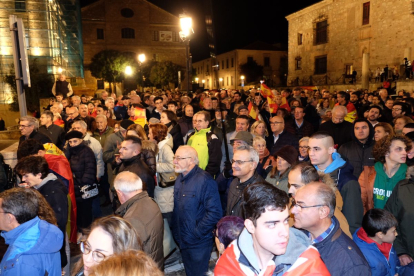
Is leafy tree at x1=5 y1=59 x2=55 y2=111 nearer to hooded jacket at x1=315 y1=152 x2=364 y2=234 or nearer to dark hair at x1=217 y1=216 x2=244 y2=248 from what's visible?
hooded jacket at x1=315 y1=152 x2=364 y2=234

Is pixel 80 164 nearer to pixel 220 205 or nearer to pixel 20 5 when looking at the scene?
pixel 220 205

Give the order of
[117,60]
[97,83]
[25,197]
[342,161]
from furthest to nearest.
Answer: [97,83]
[117,60]
[342,161]
[25,197]

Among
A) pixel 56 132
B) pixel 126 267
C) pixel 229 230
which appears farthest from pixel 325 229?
pixel 56 132

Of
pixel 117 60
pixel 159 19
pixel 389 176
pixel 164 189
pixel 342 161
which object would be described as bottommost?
pixel 164 189

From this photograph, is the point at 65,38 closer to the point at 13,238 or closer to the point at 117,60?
the point at 117,60

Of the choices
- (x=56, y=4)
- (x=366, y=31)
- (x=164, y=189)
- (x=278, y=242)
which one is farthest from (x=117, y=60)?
(x=278, y=242)

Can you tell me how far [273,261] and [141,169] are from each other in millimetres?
2824

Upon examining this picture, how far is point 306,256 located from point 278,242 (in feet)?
0.55

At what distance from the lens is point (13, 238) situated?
2.77 metres

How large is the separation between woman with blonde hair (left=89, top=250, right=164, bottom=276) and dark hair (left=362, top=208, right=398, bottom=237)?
2.19m

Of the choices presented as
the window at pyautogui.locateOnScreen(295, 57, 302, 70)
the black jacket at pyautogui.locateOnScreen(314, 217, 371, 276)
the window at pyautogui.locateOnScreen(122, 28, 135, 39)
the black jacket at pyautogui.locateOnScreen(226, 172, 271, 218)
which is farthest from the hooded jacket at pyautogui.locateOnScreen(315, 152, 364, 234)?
the window at pyautogui.locateOnScreen(122, 28, 135, 39)

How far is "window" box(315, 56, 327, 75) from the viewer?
122ft

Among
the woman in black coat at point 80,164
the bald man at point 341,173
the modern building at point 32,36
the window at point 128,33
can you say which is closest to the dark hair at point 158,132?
the woman in black coat at point 80,164

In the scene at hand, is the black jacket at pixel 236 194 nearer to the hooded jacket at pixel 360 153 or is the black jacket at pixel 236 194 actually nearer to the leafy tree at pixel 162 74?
the hooded jacket at pixel 360 153
